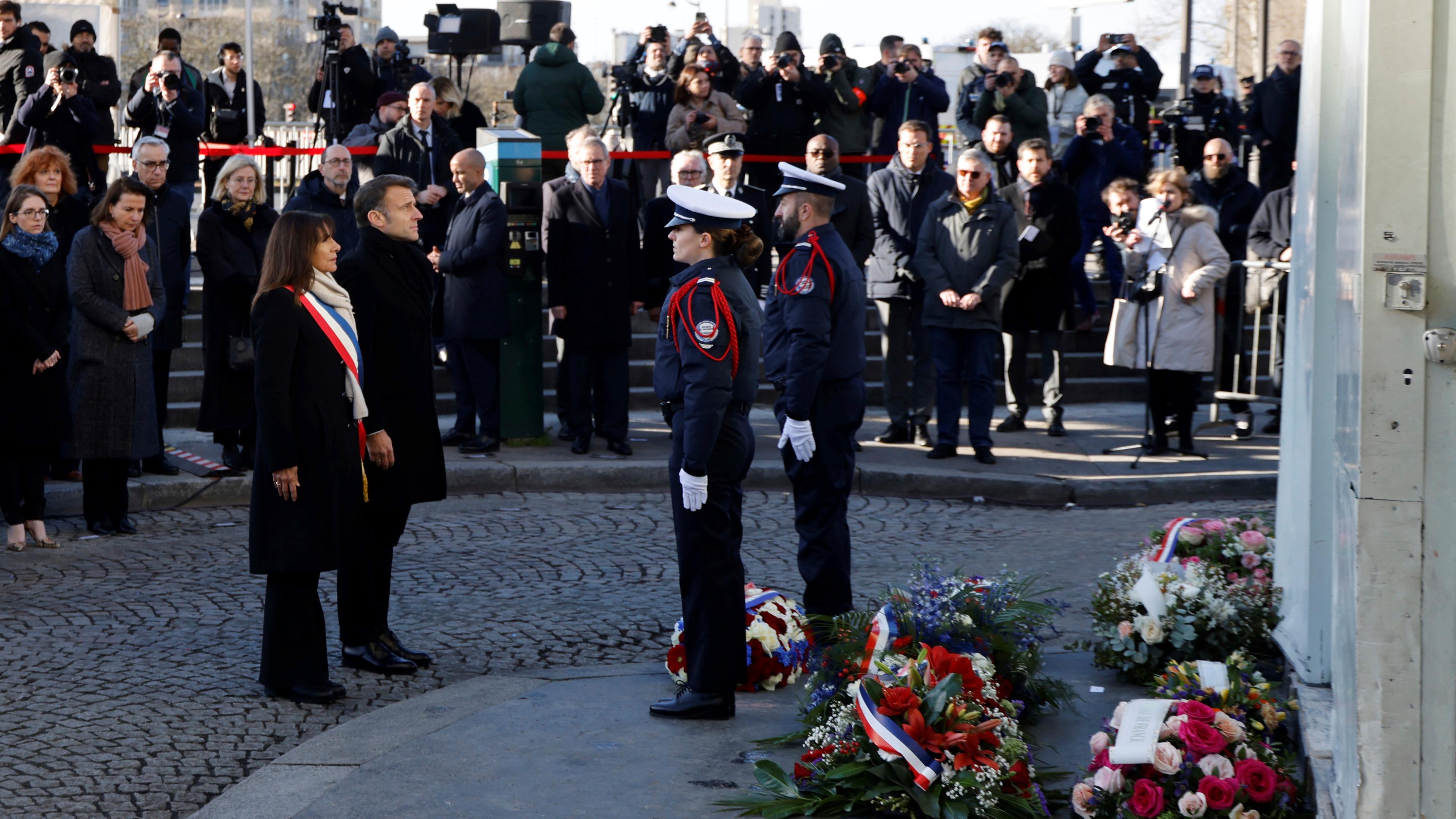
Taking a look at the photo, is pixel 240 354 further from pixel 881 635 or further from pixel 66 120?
pixel 881 635

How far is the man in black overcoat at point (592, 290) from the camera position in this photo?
1110 centimetres

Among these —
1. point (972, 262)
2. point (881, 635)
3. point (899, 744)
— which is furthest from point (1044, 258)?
point (899, 744)

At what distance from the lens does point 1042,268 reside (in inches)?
466

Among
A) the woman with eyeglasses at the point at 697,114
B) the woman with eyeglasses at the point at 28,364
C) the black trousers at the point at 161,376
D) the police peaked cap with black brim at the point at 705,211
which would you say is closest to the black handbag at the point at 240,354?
the black trousers at the point at 161,376

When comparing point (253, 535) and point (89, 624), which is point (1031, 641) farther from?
point (89, 624)

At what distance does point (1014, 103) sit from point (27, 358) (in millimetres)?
9553

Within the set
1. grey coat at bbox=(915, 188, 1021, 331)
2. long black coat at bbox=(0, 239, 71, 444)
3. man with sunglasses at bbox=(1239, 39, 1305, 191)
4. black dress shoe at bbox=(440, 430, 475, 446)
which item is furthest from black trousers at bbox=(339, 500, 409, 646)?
man with sunglasses at bbox=(1239, 39, 1305, 191)

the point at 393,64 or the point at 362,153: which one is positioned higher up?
the point at 393,64

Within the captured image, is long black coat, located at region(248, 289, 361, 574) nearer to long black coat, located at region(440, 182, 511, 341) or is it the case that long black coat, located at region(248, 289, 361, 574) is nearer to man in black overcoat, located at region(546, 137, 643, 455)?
long black coat, located at region(440, 182, 511, 341)

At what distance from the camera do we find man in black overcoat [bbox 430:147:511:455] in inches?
430

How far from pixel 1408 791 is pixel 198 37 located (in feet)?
223

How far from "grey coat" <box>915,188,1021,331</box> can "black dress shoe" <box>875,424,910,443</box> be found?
94 cm

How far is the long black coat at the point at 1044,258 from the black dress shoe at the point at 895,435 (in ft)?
3.74

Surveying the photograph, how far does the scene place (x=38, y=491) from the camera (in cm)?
861
